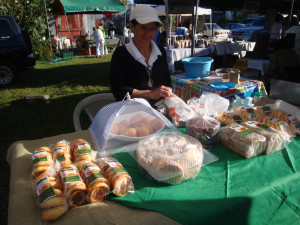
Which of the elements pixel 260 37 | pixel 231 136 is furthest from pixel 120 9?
pixel 231 136

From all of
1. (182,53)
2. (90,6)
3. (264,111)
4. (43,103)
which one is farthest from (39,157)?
(90,6)

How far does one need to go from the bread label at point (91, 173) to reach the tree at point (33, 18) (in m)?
11.9

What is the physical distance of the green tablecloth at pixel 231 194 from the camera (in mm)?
931

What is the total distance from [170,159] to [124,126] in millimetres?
468

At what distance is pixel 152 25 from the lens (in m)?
1.90

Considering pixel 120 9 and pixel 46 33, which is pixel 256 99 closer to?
pixel 120 9

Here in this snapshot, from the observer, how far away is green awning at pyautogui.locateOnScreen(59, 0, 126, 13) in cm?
1057

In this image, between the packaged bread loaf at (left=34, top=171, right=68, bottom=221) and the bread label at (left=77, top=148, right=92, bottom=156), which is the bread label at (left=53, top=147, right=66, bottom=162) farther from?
the packaged bread loaf at (left=34, top=171, right=68, bottom=221)

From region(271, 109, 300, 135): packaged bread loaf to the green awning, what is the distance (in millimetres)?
11122

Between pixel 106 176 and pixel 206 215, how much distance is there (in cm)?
46

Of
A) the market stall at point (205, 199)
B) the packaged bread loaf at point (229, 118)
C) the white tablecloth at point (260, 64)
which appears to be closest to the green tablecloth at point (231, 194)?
the market stall at point (205, 199)

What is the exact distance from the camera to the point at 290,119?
1512 millimetres

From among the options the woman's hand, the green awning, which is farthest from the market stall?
the green awning

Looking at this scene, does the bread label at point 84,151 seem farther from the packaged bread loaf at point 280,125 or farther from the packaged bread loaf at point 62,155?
the packaged bread loaf at point 280,125
